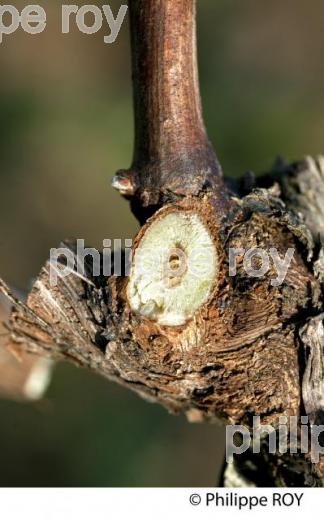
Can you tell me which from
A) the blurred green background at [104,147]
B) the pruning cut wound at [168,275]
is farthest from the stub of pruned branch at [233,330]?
the blurred green background at [104,147]

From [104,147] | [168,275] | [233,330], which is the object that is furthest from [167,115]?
[104,147]

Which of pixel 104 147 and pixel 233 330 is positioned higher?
pixel 104 147

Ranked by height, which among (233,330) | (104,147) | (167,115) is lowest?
(233,330)

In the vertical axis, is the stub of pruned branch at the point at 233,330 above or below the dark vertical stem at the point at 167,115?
below

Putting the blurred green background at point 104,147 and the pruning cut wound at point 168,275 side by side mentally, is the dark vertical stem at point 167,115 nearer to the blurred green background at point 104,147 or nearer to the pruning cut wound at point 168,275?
the pruning cut wound at point 168,275

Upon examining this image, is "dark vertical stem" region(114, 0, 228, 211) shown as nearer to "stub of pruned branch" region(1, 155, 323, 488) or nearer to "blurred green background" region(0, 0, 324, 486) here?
"stub of pruned branch" region(1, 155, 323, 488)

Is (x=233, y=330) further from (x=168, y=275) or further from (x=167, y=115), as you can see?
(x=167, y=115)
